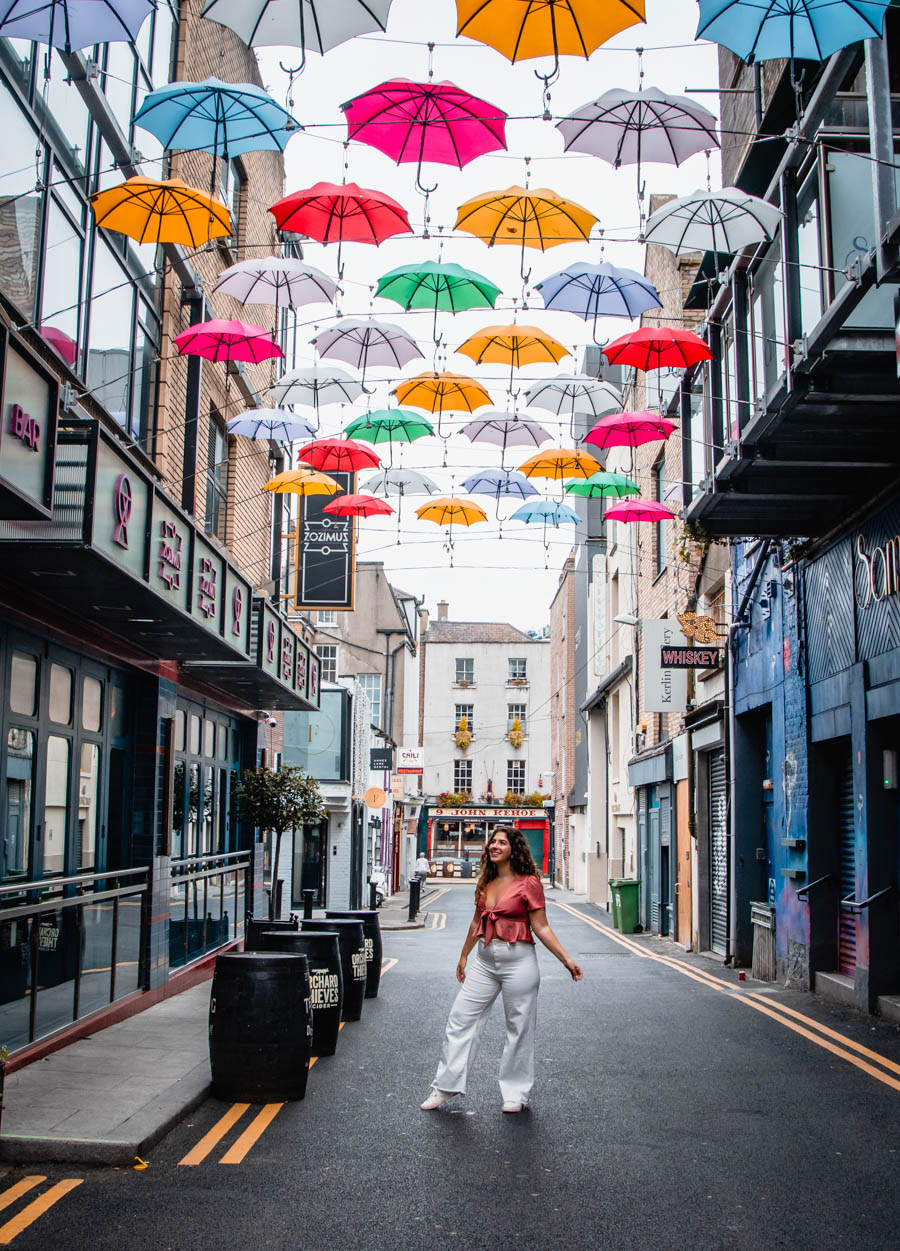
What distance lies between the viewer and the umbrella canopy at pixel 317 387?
1446cm

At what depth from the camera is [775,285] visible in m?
11.9

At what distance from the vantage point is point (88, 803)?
11844mm

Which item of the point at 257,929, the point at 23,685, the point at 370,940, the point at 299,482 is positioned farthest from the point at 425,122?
the point at 370,940

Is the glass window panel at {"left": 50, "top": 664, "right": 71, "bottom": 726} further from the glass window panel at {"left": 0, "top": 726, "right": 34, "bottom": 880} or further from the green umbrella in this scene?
the green umbrella

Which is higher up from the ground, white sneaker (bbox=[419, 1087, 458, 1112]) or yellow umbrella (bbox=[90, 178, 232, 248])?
yellow umbrella (bbox=[90, 178, 232, 248])

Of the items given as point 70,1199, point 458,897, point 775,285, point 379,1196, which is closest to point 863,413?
point 775,285

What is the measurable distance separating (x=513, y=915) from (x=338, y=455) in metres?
8.39

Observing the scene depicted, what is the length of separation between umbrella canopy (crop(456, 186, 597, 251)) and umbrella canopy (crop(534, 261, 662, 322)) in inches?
51.7

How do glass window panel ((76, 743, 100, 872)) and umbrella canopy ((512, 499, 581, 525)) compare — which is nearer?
glass window panel ((76, 743, 100, 872))

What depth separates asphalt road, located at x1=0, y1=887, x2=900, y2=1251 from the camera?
550cm

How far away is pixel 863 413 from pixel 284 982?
6.75 metres

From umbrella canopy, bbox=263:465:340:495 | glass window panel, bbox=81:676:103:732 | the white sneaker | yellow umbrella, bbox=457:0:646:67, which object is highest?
yellow umbrella, bbox=457:0:646:67

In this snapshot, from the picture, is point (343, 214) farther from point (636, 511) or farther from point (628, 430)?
point (636, 511)

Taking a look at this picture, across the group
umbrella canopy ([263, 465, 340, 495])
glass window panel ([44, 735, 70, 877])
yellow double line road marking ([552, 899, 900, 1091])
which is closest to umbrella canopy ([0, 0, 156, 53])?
glass window panel ([44, 735, 70, 877])
